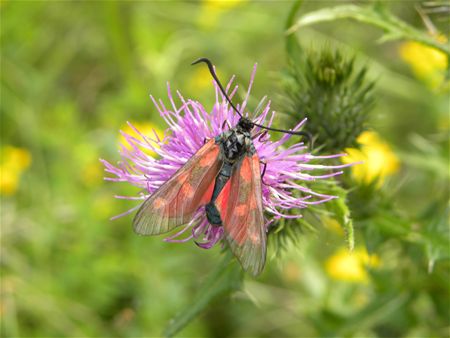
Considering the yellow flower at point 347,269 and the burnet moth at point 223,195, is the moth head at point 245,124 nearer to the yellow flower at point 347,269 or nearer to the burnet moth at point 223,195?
the burnet moth at point 223,195

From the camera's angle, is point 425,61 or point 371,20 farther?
point 425,61

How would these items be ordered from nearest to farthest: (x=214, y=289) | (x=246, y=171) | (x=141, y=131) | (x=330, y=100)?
1. (x=246, y=171)
2. (x=214, y=289)
3. (x=330, y=100)
4. (x=141, y=131)

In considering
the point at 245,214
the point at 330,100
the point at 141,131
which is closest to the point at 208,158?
the point at 245,214

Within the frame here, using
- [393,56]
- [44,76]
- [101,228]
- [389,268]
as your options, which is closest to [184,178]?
[389,268]

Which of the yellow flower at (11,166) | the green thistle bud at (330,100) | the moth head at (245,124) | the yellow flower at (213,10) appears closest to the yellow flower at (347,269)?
the green thistle bud at (330,100)

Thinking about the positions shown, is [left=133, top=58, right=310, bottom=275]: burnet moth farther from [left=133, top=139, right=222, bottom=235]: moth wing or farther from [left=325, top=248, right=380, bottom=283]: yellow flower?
[left=325, top=248, right=380, bottom=283]: yellow flower

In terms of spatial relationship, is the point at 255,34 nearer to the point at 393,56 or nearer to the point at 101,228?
the point at 393,56

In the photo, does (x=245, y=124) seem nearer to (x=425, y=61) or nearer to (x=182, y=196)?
(x=182, y=196)
